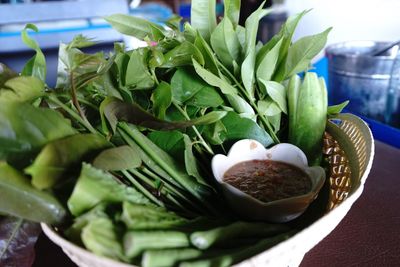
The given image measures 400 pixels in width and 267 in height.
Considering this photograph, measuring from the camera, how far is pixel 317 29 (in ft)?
4.73

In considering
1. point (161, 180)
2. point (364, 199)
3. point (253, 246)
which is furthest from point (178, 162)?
point (364, 199)

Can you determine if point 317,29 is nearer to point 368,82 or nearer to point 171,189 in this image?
point 368,82

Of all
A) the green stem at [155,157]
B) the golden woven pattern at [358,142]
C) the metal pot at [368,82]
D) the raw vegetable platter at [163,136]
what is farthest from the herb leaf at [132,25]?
the metal pot at [368,82]

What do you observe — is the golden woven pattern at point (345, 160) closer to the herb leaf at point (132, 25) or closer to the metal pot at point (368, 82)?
the herb leaf at point (132, 25)

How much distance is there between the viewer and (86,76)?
37cm

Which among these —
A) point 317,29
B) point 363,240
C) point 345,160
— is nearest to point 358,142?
point 345,160

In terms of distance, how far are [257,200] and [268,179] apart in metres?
0.06

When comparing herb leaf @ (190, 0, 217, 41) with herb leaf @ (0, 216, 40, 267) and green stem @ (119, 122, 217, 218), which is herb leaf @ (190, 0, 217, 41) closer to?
green stem @ (119, 122, 217, 218)

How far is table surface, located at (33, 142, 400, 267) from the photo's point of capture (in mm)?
450

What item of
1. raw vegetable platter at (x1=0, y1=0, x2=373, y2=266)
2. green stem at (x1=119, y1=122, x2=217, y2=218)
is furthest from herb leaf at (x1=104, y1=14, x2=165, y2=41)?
green stem at (x1=119, y1=122, x2=217, y2=218)

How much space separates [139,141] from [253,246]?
0.49 ft

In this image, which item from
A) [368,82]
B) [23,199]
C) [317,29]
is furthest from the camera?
[317,29]

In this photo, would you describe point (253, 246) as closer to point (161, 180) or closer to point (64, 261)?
point (161, 180)

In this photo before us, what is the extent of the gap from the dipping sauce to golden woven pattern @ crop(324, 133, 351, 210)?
0.04 metres
